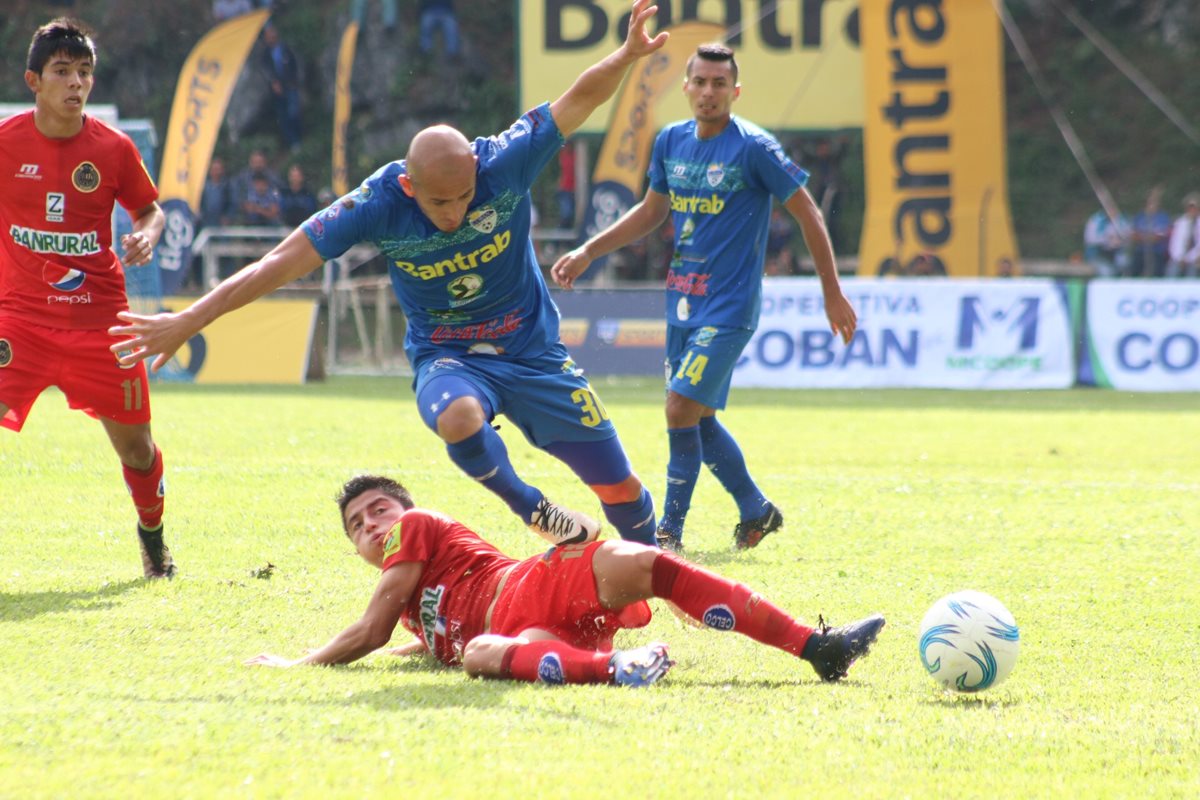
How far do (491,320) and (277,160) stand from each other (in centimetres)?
2734

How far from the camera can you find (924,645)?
16.7 feet

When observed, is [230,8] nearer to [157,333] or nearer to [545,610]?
[157,333]

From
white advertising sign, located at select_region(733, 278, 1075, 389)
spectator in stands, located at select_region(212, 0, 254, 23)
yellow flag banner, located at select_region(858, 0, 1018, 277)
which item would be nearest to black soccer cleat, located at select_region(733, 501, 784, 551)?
white advertising sign, located at select_region(733, 278, 1075, 389)

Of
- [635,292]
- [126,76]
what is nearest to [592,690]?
[635,292]

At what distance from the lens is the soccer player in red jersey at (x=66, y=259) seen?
699cm

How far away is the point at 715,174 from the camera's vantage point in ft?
27.0

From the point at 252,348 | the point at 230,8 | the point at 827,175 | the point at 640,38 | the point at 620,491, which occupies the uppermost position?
the point at 230,8

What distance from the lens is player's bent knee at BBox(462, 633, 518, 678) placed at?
16.8 feet

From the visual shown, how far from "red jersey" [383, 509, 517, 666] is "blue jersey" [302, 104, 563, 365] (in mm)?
1032

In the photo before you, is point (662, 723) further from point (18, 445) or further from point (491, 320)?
point (18, 445)

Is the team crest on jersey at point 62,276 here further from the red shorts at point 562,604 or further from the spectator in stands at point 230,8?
the spectator in stands at point 230,8

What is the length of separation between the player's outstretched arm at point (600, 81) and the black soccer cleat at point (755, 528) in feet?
9.33

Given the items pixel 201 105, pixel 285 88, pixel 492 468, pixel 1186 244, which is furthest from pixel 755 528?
pixel 285 88

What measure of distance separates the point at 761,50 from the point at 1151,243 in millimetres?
7316
